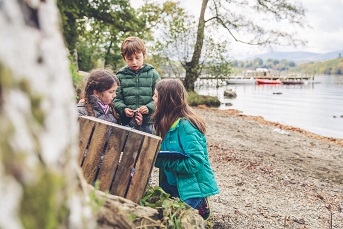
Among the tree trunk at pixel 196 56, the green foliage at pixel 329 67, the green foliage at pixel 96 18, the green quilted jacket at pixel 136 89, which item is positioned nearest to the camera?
the green quilted jacket at pixel 136 89

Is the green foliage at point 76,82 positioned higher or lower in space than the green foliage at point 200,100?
higher

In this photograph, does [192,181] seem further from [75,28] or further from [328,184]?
[75,28]

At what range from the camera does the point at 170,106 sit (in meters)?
3.38

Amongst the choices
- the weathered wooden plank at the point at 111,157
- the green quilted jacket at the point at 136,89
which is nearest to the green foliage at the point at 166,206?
the weathered wooden plank at the point at 111,157

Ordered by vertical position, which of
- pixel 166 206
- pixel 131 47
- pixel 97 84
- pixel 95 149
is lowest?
pixel 166 206

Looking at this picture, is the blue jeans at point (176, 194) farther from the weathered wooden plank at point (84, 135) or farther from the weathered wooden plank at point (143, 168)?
the weathered wooden plank at point (84, 135)

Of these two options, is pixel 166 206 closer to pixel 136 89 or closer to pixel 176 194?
pixel 176 194

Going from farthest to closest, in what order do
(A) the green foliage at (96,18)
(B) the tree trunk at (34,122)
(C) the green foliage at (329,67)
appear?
Result: (C) the green foliage at (329,67) → (A) the green foliage at (96,18) → (B) the tree trunk at (34,122)

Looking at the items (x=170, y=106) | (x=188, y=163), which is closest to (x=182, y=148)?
(x=188, y=163)

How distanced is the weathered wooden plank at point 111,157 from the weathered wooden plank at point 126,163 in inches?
1.5

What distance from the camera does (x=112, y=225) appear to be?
164 cm

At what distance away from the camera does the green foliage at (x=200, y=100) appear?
21772 millimetres

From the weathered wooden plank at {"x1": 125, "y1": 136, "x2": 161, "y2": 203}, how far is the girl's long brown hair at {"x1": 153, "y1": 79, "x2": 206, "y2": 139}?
2.55 ft

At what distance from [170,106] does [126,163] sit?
95 cm
